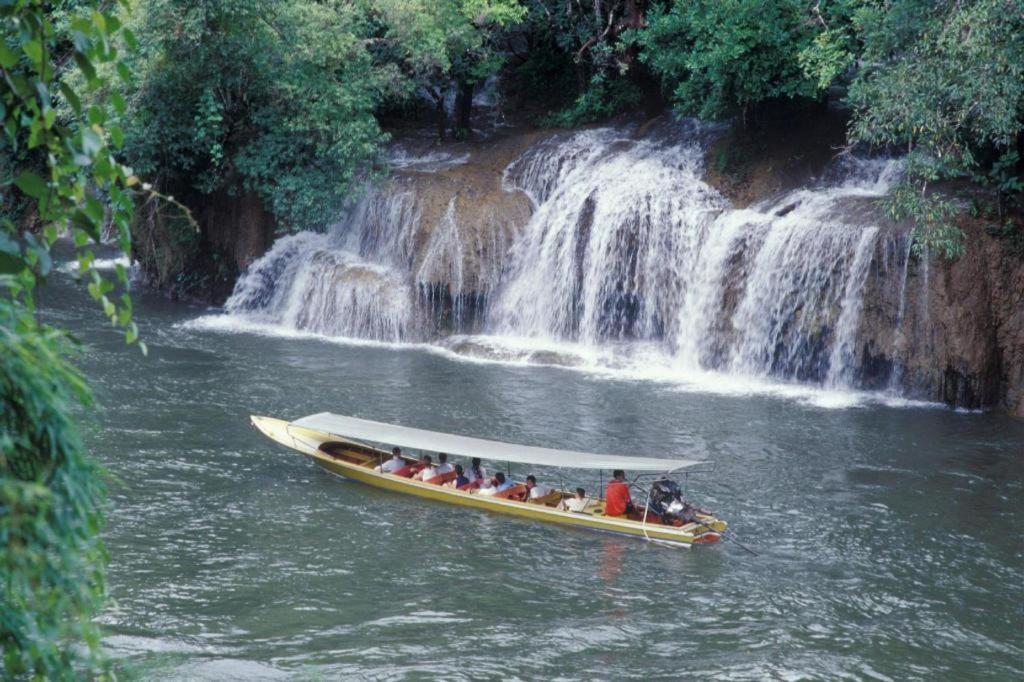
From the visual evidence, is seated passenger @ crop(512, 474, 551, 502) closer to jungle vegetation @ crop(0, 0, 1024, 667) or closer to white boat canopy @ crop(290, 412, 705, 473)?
white boat canopy @ crop(290, 412, 705, 473)

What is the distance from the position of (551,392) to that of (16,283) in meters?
18.2

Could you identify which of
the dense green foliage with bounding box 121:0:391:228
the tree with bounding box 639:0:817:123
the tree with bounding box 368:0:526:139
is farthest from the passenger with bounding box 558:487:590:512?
the tree with bounding box 368:0:526:139

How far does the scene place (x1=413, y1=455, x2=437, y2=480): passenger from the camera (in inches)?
682

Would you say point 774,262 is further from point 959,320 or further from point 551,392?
point 551,392

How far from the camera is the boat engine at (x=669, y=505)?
15.4 meters

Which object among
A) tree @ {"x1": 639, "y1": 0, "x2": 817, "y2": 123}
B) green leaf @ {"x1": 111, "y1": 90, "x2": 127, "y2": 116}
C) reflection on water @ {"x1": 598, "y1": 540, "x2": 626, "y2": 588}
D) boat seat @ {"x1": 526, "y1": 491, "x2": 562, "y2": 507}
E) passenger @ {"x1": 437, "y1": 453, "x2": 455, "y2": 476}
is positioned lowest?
reflection on water @ {"x1": 598, "y1": 540, "x2": 626, "y2": 588}

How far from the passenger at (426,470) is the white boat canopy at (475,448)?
15.2 inches

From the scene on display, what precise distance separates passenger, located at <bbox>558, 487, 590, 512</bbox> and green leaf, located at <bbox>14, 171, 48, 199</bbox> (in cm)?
1222

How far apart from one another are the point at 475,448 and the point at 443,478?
831mm

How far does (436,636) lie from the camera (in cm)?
1258

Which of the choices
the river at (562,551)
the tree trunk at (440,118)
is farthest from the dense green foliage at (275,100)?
the river at (562,551)

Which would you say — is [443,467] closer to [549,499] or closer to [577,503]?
[549,499]

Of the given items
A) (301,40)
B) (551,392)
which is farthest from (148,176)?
(551,392)

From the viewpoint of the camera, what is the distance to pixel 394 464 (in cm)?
1767
